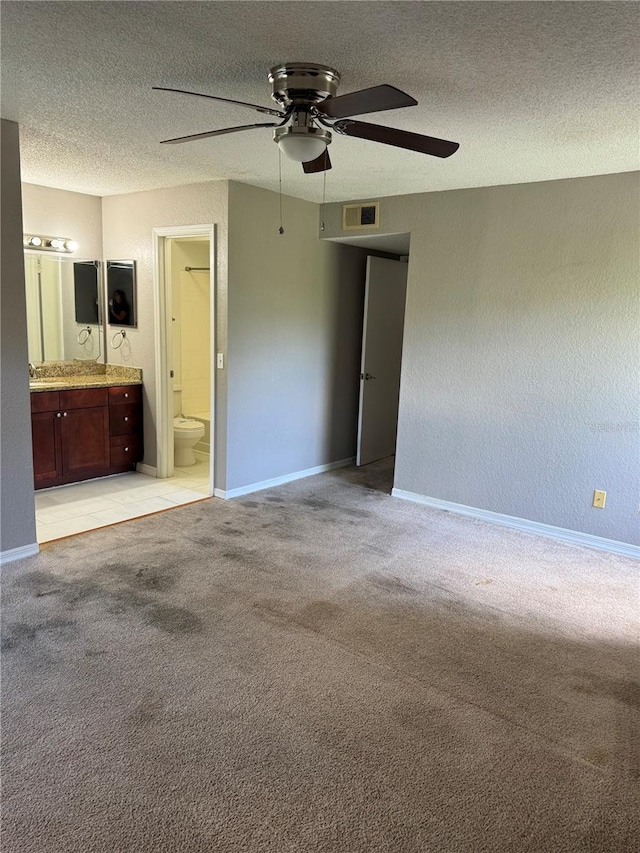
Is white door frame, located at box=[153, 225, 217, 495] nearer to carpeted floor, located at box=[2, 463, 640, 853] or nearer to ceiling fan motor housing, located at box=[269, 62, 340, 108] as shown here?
carpeted floor, located at box=[2, 463, 640, 853]

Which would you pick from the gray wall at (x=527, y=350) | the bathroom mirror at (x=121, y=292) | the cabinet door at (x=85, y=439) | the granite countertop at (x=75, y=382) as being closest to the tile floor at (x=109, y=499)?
the cabinet door at (x=85, y=439)

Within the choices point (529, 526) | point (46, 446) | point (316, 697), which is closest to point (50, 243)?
point (46, 446)

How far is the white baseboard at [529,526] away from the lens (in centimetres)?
393

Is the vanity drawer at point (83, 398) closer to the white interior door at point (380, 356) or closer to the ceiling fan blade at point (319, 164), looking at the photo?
the white interior door at point (380, 356)

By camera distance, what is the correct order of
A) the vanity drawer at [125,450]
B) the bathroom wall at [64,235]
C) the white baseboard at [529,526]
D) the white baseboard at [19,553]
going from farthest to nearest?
the vanity drawer at [125,450]
the bathroom wall at [64,235]
the white baseboard at [529,526]
the white baseboard at [19,553]

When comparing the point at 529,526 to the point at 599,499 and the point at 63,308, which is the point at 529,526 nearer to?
the point at 599,499

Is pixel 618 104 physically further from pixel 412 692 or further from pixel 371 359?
pixel 371 359

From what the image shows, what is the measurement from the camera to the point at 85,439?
4949mm

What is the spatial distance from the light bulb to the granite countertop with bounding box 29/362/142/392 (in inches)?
126

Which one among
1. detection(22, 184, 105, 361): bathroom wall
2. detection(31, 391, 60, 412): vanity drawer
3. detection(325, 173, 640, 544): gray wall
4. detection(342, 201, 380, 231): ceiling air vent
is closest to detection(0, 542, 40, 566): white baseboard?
detection(31, 391, 60, 412): vanity drawer

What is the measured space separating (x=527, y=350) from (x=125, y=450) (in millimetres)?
3493

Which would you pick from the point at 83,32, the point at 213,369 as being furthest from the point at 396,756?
the point at 213,369

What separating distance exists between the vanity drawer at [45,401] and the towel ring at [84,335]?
35.3 inches

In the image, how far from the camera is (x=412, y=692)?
2.37 metres
